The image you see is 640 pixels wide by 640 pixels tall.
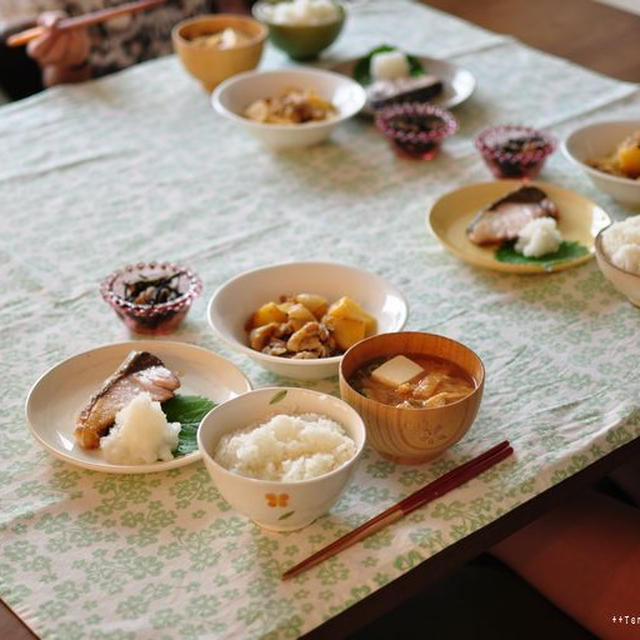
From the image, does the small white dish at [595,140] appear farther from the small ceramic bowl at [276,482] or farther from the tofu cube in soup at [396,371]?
the small ceramic bowl at [276,482]

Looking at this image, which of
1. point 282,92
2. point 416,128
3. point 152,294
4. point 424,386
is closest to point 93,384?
point 152,294

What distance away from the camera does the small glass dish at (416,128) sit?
6.34 feet

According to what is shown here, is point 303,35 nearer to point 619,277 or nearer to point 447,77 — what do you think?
point 447,77

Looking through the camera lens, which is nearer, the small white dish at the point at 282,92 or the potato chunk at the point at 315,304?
the potato chunk at the point at 315,304

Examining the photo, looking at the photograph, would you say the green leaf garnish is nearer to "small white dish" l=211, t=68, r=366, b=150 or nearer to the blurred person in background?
"small white dish" l=211, t=68, r=366, b=150

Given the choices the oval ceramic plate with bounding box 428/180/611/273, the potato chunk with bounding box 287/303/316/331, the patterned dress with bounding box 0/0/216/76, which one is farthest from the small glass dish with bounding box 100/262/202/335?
the patterned dress with bounding box 0/0/216/76

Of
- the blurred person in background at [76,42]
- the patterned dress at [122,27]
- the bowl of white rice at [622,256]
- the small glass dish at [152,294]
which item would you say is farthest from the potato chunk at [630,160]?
the patterned dress at [122,27]

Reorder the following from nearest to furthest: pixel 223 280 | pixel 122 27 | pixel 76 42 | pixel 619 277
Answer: pixel 619 277 → pixel 223 280 → pixel 76 42 → pixel 122 27

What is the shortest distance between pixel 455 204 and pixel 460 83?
55cm

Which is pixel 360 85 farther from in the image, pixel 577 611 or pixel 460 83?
pixel 577 611

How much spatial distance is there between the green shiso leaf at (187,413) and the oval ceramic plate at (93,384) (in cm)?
2

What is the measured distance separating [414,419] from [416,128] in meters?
0.97

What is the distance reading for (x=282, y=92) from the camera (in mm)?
2164

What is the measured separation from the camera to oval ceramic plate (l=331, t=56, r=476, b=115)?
7.11 ft
